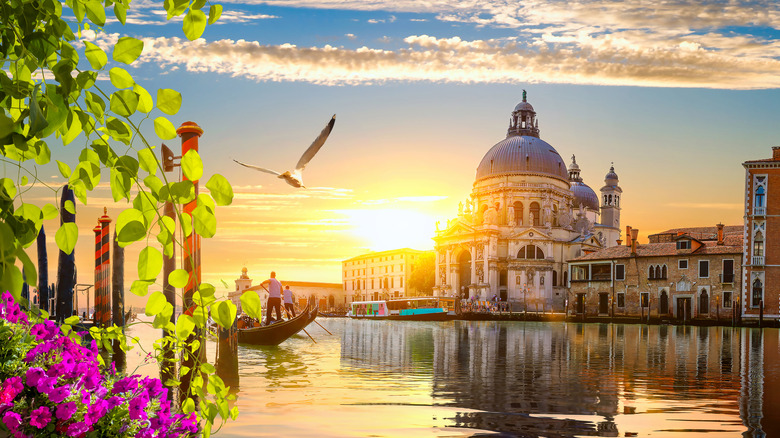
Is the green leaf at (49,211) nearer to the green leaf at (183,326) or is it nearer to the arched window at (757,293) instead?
the green leaf at (183,326)

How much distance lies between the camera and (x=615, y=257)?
58.2 m

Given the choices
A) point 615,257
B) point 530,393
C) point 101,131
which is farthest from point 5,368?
point 615,257

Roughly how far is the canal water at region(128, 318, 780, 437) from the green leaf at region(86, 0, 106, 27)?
6.05m

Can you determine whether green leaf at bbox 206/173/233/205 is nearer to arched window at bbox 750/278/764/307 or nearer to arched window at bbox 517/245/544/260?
arched window at bbox 750/278/764/307

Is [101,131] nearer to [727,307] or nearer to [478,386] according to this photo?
[478,386]

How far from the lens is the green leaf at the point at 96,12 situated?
217cm

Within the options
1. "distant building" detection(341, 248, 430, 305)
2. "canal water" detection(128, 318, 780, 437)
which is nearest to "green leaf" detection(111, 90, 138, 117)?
"canal water" detection(128, 318, 780, 437)

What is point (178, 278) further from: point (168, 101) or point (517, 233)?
point (517, 233)

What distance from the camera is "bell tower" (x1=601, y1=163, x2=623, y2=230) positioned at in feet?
337

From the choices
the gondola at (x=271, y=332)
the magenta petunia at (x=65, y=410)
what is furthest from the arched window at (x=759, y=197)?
the magenta petunia at (x=65, y=410)

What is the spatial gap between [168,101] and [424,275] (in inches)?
3398

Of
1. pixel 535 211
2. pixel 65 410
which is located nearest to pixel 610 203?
pixel 535 211

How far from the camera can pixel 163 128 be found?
207cm

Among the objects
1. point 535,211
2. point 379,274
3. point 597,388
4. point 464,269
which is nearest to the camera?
point 597,388
